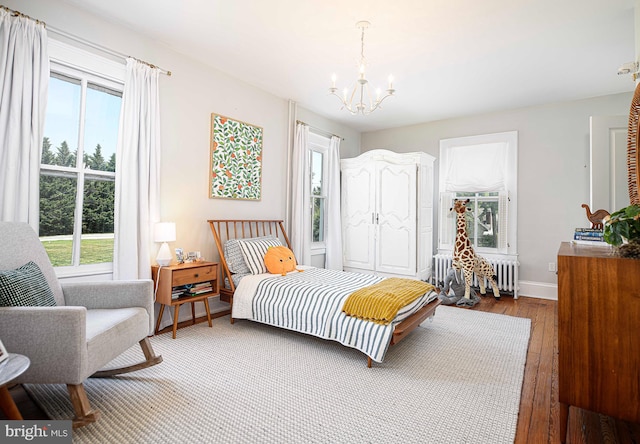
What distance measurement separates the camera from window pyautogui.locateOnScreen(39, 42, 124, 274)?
2611mm

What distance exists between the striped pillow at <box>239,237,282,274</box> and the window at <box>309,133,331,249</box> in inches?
60.4

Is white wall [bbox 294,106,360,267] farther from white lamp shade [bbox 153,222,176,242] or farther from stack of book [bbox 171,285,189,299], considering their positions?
white lamp shade [bbox 153,222,176,242]

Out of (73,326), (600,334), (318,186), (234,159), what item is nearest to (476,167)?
(318,186)

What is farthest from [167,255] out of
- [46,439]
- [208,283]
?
[46,439]

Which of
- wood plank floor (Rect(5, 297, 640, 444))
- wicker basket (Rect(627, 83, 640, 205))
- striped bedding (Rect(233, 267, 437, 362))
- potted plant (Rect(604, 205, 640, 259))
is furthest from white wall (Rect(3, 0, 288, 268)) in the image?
wicker basket (Rect(627, 83, 640, 205))

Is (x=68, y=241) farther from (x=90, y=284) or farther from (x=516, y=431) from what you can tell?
(x=516, y=431)

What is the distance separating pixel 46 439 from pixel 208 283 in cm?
186

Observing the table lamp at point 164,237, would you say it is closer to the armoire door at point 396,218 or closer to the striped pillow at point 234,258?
the striped pillow at point 234,258

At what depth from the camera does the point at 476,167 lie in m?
5.06

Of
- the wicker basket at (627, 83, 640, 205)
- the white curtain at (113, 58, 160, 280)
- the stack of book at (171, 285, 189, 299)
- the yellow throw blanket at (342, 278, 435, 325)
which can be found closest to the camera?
the wicker basket at (627, 83, 640, 205)

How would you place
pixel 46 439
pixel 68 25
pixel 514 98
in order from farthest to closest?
pixel 514 98, pixel 68 25, pixel 46 439

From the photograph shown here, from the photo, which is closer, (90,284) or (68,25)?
(90,284)

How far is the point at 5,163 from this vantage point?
225 cm

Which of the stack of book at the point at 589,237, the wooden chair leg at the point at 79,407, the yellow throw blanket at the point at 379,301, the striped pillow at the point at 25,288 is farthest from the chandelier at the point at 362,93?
the wooden chair leg at the point at 79,407
